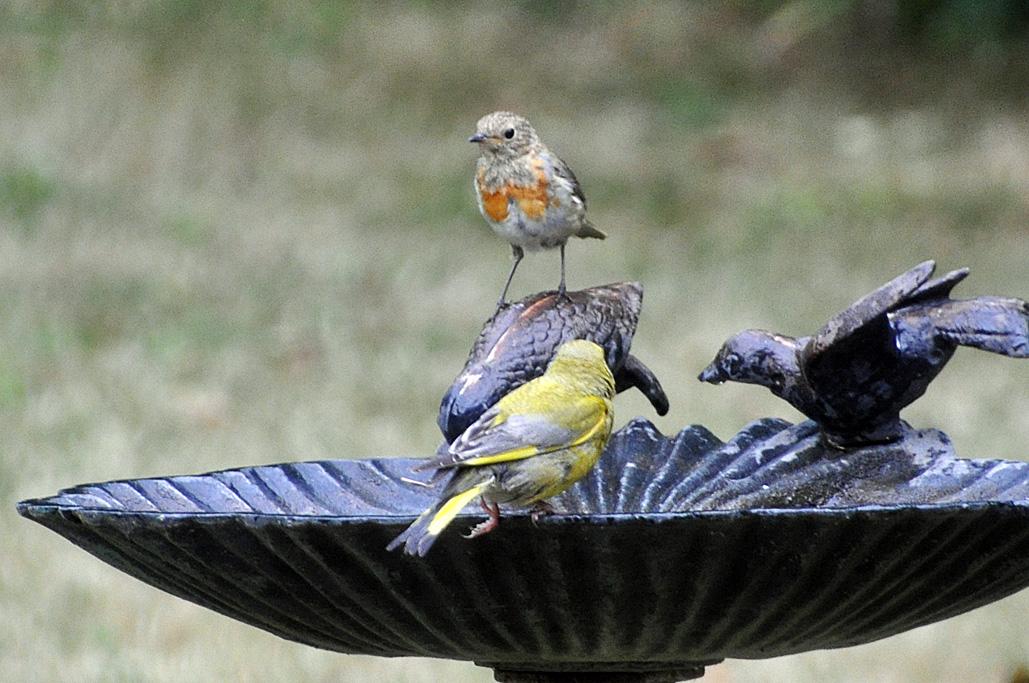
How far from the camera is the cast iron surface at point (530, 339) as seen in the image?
8.21 ft

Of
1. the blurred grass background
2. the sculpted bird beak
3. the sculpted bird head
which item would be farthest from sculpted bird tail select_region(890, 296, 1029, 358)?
the blurred grass background

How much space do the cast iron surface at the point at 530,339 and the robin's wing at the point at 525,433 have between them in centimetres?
9

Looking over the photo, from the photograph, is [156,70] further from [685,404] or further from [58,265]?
[685,404]

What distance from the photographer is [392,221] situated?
29.1ft

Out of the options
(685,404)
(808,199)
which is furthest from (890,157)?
(685,404)

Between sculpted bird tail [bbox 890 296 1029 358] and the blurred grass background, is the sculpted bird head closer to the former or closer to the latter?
sculpted bird tail [bbox 890 296 1029 358]

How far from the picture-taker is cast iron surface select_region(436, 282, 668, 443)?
2.50 m

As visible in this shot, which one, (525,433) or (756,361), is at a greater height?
(756,361)

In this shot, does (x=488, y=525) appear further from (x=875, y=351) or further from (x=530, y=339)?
(x=875, y=351)

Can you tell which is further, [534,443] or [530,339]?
[530,339]

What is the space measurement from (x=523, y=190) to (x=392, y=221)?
570cm

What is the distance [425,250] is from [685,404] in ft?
7.75

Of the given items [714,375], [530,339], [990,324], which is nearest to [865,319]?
[990,324]

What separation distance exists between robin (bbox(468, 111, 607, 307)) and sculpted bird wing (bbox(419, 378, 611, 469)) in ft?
2.79
